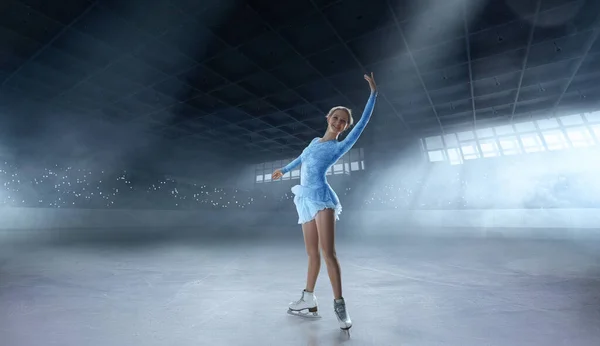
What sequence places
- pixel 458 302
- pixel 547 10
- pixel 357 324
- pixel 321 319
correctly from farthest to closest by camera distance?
pixel 547 10, pixel 458 302, pixel 321 319, pixel 357 324

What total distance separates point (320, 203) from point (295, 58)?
18.0ft

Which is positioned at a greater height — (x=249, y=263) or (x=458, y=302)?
(x=249, y=263)

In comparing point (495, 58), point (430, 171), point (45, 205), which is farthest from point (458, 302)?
point (45, 205)

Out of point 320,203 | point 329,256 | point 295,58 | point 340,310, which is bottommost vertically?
point 340,310

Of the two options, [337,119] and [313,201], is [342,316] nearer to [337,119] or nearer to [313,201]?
[313,201]

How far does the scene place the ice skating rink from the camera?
4.64 ft

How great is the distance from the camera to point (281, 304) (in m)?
1.95

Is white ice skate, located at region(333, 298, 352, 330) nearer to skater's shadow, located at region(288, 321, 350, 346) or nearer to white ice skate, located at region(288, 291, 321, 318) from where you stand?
skater's shadow, located at region(288, 321, 350, 346)

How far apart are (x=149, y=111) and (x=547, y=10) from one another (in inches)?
427

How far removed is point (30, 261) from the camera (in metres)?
3.54

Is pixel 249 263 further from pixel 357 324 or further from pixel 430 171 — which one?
pixel 430 171

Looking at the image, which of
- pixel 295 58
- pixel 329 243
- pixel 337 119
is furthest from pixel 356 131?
pixel 295 58

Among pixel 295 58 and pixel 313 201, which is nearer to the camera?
pixel 313 201

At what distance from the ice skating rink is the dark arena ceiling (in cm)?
437
